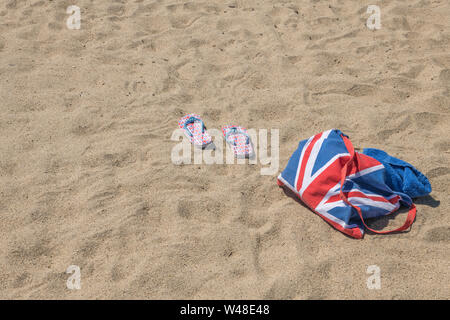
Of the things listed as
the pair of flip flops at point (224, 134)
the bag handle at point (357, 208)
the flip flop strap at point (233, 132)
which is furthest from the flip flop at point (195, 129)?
the bag handle at point (357, 208)

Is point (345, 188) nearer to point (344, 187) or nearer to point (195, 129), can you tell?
point (344, 187)

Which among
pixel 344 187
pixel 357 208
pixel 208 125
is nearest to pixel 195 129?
pixel 208 125

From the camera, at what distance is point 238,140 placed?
123 inches

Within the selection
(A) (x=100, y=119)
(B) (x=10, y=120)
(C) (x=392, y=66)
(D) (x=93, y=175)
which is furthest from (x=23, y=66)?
(C) (x=392, y=66)

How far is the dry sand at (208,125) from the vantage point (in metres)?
2.35

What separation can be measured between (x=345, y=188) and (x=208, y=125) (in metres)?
1.20

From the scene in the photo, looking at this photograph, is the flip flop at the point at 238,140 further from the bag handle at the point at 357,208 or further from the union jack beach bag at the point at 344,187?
the bag handle at the point at 357,208

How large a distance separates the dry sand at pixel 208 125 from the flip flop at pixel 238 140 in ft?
0.39

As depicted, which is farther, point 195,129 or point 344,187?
point 195,129

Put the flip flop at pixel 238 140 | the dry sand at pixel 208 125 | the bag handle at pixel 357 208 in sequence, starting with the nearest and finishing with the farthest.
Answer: the dry sand at pixel 208 125 → the bag handle at pixel 357 208 → the flip flop at pixel 238 140

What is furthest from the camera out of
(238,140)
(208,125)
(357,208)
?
(208,125)

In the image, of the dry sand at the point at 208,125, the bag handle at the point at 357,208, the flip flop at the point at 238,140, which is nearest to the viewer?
the dry sand at the point at 208,125

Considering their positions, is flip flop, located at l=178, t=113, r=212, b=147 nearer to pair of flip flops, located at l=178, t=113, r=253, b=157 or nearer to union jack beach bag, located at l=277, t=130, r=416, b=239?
pair of flip flops, located at l=178, t=113, r=253, b=157

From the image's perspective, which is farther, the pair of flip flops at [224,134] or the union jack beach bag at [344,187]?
the pair of flip flops at [224,134]
